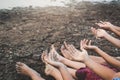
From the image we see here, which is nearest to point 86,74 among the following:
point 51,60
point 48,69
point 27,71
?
point 51,60

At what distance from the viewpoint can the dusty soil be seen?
4.15 metres

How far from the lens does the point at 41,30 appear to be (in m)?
5.19

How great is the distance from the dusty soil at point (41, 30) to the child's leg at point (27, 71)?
11cm

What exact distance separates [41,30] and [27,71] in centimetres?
165

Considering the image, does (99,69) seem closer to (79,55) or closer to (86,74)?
(79,55)

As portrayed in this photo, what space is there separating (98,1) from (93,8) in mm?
501

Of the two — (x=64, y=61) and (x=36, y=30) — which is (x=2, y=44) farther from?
(x=64, y=61)

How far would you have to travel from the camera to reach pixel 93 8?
21.2ft

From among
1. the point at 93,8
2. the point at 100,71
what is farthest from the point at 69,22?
the point at 100,71

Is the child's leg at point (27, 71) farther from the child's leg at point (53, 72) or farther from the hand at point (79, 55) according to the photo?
the hand at point (79, 55)

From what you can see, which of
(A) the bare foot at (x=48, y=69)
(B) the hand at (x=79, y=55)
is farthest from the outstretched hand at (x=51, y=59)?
(B) the hand at (x=79, y=55)

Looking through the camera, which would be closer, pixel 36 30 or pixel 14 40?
pixel 14 40

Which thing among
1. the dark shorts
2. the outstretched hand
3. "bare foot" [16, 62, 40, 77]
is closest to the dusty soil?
"bare foot" [16, 62, 40, 77]

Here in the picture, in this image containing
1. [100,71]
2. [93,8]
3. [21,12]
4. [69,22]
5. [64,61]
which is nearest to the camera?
[100,71]
